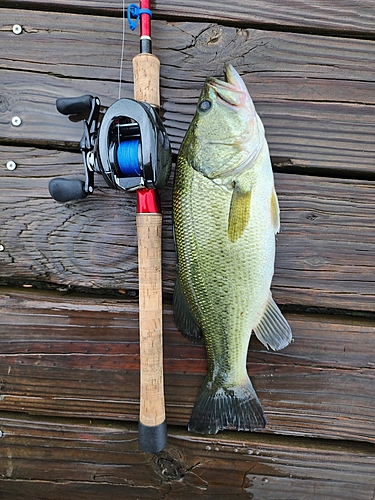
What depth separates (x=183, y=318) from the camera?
1.52 m

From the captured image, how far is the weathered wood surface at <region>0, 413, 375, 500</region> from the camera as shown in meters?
1.64

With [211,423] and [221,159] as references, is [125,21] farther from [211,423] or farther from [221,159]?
[211,423]

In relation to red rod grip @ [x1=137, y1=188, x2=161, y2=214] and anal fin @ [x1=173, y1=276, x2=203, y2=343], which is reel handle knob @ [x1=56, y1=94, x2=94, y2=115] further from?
anal fin @ [x1=173, y1=276, x2=203, y2=343]

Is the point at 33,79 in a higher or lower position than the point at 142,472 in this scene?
higher

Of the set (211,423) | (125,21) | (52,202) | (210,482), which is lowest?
(210,482)

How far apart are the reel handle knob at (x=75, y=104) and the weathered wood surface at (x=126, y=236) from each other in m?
0.21

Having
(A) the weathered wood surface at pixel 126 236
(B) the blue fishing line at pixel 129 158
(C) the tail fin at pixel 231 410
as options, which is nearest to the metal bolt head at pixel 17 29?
(A) the weathered wood surface at pixel 126 236

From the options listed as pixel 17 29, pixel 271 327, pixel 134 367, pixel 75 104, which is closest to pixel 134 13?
pixel 75 104

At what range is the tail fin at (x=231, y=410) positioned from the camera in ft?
4.84

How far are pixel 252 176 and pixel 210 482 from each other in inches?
49.7

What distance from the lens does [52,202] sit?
1.67 m

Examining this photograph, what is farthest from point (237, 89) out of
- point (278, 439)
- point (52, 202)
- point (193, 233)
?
point (278, 439)

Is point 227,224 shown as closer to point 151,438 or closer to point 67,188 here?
point 67,188

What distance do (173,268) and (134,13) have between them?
3.20 feet
